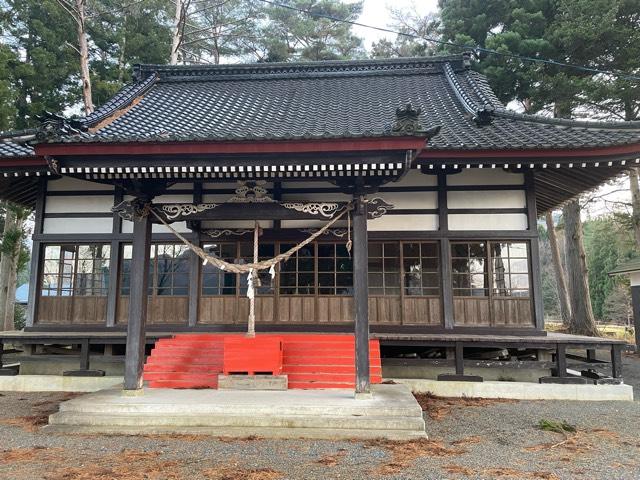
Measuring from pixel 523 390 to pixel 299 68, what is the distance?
10.0m

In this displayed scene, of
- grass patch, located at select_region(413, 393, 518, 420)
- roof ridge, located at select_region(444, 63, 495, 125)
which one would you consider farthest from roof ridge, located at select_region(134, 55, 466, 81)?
grass patch, located at select_region(413, 393, 518, 420)

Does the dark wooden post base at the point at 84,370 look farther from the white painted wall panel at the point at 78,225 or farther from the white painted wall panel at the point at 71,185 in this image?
the white painted wall panel at the point at 71,185

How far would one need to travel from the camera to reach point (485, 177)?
8523mm

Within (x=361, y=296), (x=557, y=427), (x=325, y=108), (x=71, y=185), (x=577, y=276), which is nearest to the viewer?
(x=557, y=427)

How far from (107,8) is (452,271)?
59.9 ft

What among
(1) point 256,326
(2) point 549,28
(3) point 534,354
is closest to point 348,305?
(1) point 256,326

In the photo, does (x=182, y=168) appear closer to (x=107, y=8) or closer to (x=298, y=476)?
(x=298, y=476)

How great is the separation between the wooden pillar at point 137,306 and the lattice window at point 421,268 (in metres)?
4.79

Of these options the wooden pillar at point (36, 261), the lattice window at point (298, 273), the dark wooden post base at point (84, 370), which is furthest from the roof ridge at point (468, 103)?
the wooden pillar at point (36, 261)

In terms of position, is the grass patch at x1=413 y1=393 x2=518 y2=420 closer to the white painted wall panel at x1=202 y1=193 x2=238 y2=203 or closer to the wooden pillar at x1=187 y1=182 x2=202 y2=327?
the wooden pillar at x1=187 y1=182 x2=202 y2=327

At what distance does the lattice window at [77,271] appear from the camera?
353 inches

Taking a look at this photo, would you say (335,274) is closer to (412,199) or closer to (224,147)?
(412,199)

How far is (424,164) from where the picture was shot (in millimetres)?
7473

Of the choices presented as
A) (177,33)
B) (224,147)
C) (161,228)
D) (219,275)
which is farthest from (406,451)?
(177,33)
